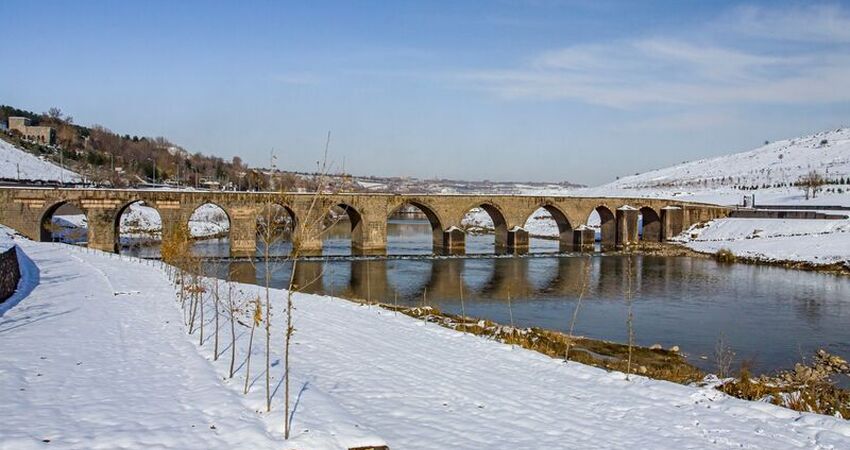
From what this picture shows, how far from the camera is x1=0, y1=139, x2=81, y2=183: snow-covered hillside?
2559 inches

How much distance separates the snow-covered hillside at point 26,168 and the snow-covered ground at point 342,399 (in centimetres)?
6070

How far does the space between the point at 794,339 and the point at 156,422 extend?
16.9m

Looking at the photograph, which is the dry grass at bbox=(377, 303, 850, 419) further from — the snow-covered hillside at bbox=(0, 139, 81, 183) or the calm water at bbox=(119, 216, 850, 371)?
the snow-covered hillside at bbox=(0, 139, 81, 183)

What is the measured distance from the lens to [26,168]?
68.8 meters

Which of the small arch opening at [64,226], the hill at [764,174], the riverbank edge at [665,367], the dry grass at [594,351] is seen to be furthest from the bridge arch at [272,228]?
the hill at [764,174]

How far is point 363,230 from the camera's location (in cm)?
4344

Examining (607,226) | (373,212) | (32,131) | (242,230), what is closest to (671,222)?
(607,226)

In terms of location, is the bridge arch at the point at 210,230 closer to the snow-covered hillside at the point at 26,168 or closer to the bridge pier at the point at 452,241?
the bridge pier at the point at 452,241

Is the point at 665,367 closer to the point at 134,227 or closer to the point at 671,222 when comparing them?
the point at 671,222

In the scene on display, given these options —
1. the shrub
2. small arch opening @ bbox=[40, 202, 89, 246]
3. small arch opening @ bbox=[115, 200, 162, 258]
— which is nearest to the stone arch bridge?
small arch opening @ bbox=[40, 202, 89, 246]

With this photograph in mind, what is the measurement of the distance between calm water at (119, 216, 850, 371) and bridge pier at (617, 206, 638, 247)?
35.4ft

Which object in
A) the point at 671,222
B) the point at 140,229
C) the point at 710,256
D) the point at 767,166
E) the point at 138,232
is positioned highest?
the point at 767,166

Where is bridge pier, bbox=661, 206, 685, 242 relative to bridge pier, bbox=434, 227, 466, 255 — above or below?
above

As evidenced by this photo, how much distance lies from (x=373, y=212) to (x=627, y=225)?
68.7 ft
